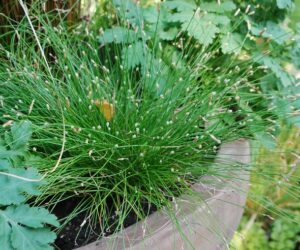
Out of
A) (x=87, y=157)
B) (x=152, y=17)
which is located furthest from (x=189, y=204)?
(x=152, y=17)

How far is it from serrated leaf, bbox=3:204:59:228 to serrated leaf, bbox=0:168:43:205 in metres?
0.03

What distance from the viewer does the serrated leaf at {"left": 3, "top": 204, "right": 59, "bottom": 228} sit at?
76 cm

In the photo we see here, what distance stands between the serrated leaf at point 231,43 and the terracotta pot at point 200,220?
0.25 meters

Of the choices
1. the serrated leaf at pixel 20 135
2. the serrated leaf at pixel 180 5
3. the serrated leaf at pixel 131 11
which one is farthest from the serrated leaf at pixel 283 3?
the serrated leaf at pixel 20 135

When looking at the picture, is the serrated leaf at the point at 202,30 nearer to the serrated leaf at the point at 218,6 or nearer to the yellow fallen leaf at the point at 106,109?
the serrated leaf at the point at 218,6

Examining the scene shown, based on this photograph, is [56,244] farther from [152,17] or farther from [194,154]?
[152,17]

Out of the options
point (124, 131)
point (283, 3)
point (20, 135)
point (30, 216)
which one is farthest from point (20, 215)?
point (283, 3)

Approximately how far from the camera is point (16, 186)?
756mm

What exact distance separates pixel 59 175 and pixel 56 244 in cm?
15

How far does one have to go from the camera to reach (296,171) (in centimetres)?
158

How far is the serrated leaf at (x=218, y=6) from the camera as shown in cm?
114

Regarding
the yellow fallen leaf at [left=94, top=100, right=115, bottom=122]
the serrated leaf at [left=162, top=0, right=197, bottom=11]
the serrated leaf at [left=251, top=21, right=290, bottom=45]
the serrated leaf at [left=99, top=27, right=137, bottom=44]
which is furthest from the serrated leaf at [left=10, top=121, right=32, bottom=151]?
the serrated leaf at [left=251, top=21, right=290, bottom=45]

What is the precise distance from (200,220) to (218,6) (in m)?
0.56

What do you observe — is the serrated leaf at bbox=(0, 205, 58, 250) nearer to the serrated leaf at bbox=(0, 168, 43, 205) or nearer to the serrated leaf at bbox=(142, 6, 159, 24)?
Answer: the serrated leaf at bbox=(0, 168, 43, 205)
